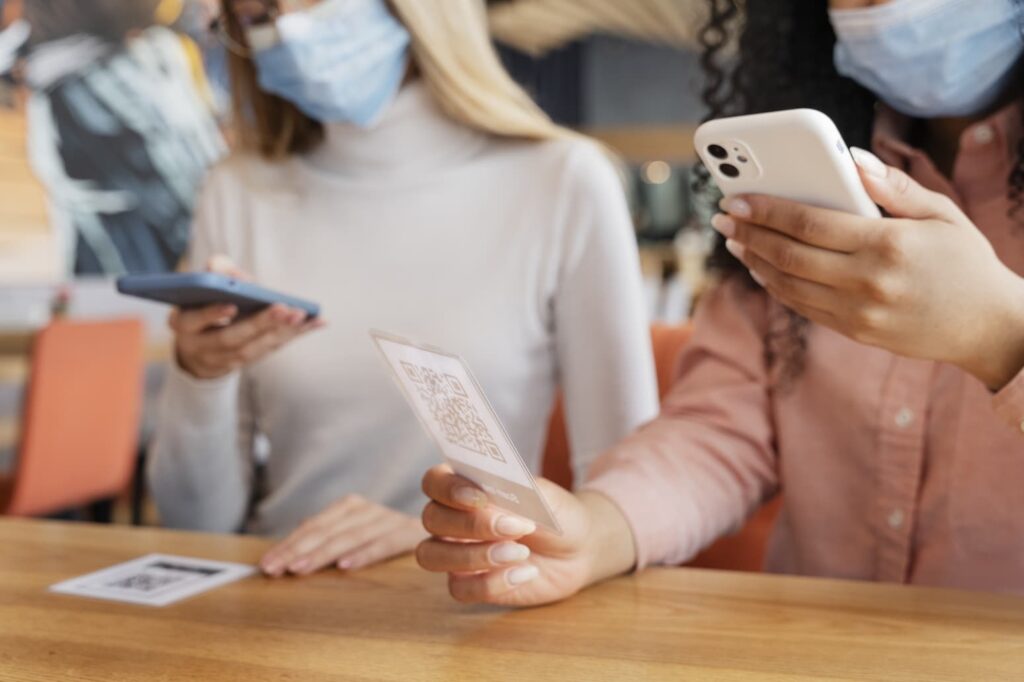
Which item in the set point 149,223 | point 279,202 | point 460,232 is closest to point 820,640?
point 460,232

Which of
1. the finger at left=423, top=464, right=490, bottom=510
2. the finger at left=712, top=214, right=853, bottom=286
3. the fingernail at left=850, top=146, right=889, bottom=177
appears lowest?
the finger at left=423, top=464, right=490, bottom=510

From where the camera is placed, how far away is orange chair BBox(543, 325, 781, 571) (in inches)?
58.4

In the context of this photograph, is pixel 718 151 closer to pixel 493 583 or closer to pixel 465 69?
pixel 493 583

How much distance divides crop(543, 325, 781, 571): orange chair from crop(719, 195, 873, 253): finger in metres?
0.57

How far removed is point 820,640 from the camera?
Result: 0.83 metres

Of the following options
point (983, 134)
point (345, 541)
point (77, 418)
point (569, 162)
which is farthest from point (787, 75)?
point (77, 418)

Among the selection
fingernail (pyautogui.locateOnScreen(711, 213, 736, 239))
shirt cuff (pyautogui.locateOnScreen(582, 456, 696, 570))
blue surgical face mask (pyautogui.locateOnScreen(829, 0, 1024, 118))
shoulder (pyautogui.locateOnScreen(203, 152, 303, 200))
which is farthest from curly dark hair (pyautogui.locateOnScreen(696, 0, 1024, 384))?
shoulder (pyautogui.locateOnScreen(203, 152, 303, 200))

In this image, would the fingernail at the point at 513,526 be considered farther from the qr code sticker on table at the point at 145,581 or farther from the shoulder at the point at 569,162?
the shoulder at the point at 569,162

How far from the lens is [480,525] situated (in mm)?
878

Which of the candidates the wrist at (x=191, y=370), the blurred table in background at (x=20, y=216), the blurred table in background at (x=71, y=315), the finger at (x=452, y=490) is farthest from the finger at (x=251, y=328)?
the blurred table in background at (x=20, y=216)

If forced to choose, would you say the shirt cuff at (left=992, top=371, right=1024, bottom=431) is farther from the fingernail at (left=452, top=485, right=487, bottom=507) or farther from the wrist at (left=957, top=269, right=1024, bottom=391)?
the fingernail at (left=452, top=485, right=487, bottom=507)

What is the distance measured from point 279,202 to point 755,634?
110 centimetres

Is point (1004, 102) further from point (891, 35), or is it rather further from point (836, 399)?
point (836, 399)

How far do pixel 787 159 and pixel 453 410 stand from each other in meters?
0.31
